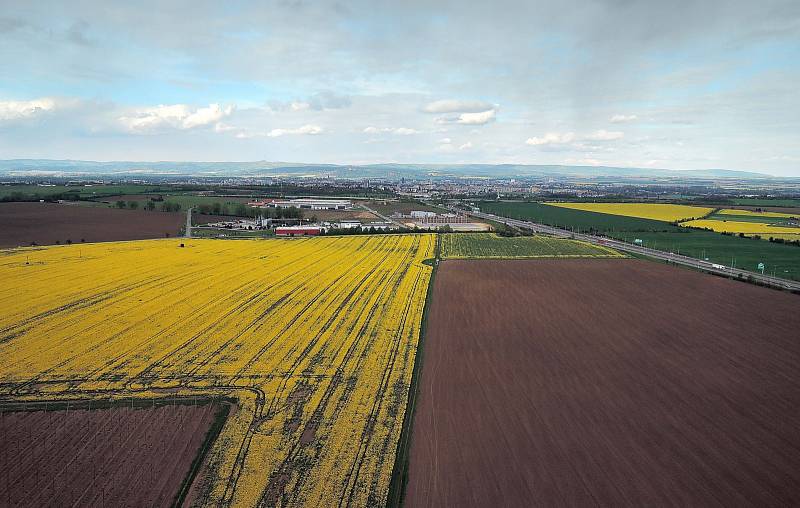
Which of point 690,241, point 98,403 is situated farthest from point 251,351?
point 690,241

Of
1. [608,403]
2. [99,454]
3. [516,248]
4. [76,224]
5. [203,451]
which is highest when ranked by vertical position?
[76,224]

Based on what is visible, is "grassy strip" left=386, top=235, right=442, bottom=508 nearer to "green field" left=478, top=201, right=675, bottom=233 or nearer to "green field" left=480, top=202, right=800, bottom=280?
"green field" left=480, top=202, right=800, bottom=280

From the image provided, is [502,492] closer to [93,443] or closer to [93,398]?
[93,443]

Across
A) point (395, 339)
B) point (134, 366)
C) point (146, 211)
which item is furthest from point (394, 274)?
point (146, 211)

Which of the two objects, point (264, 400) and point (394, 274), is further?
point (394, 274)

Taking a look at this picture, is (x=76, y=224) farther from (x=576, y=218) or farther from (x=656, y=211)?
(x=656, y=211)

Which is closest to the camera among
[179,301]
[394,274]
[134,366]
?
[134,366]

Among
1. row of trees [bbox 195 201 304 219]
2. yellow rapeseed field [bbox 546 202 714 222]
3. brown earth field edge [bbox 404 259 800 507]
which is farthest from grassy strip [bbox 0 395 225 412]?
yellow rapeseed field [bbox 546 202 714 222]
